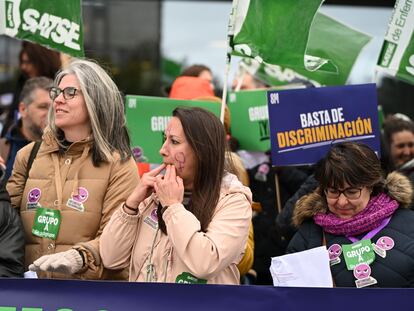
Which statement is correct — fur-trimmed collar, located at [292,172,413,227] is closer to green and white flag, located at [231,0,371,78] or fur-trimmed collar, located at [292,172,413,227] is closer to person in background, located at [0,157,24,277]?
green and white flag, located at [231,0,371,78]

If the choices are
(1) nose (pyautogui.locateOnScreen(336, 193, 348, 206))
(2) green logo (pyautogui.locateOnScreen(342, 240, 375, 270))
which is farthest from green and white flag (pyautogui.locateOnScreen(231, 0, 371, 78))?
(2) green logo (pyautogui.locateOnScreen(342, 240, 375, 270))

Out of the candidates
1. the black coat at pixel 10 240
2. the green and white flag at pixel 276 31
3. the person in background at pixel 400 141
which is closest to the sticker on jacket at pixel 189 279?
the black coat at pixel 10 240

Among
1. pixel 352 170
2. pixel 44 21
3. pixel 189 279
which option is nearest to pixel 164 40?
pixel 44 21

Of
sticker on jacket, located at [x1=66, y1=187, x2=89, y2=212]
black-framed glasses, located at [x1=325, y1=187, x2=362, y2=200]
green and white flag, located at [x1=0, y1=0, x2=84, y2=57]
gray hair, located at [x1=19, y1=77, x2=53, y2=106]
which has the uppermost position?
green and white flag, located at [x1=0, y1=0, x2=84, y2=57]

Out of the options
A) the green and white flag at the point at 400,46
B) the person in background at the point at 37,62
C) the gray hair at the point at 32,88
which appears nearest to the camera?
the green and white flag at the point at 400,46

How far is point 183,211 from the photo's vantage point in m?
3.47

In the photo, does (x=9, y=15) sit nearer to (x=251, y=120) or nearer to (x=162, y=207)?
(x=162, y=207)

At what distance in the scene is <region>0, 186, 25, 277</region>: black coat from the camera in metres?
3.77

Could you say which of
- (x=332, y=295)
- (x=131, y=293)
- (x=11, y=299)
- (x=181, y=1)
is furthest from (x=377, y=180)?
(x=181, y=1)

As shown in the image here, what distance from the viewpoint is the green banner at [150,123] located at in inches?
221

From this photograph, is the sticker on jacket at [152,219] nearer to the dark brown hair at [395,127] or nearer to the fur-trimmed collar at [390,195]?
the fur-trimmed collar at [390,195]

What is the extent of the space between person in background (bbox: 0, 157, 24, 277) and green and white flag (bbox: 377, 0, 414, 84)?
8.25ft

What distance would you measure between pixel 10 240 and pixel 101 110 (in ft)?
2.55

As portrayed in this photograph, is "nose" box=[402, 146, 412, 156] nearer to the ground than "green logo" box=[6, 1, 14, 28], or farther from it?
nearer to the ground
